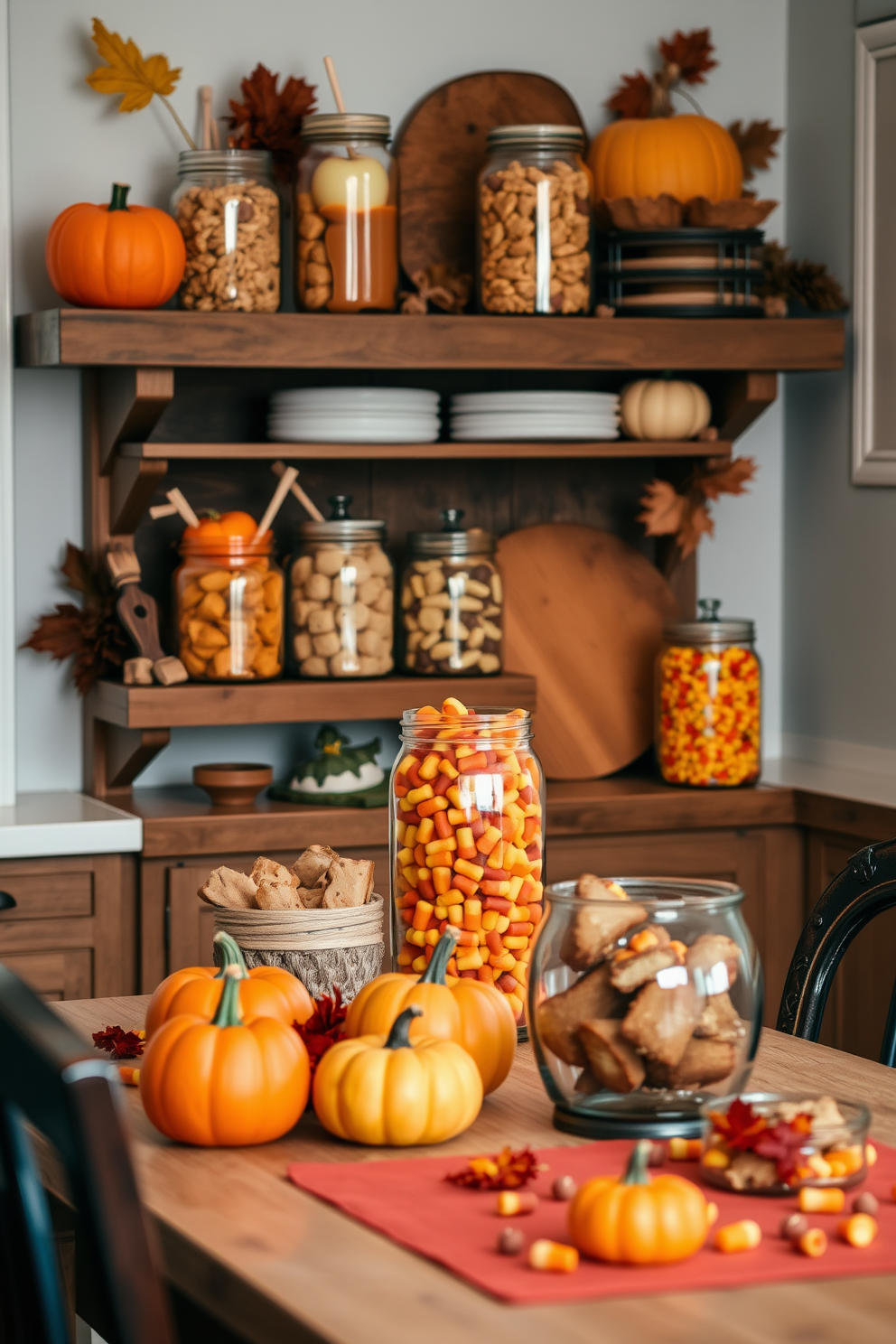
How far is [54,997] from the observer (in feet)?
8.81

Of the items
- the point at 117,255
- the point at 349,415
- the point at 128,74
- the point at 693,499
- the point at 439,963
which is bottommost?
the point at 439,963

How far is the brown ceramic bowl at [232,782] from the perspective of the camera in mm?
2809

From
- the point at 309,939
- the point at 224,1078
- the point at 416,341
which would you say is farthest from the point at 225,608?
the point at 224,1078

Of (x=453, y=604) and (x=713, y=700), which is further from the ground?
(x=453, y=604)

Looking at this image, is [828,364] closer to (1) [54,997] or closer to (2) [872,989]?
(2) [872,989]

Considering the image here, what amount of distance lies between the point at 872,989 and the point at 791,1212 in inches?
73.6

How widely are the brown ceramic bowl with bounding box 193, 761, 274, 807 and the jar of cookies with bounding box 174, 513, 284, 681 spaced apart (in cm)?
15

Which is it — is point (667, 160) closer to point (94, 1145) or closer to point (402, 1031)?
point (402, 1031)

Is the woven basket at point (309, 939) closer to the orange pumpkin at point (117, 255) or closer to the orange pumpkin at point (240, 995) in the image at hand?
the orange pumpkin at point (240, 995)

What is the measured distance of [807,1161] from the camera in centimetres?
109

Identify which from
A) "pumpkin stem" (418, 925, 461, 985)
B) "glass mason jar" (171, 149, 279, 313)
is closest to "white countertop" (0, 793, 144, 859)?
"glass mason jar" (171, 149, 279, 313)

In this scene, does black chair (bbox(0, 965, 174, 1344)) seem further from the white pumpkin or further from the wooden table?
the white pumpkin

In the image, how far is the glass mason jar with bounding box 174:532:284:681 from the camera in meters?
2.79

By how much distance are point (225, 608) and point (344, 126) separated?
795 millimetres
